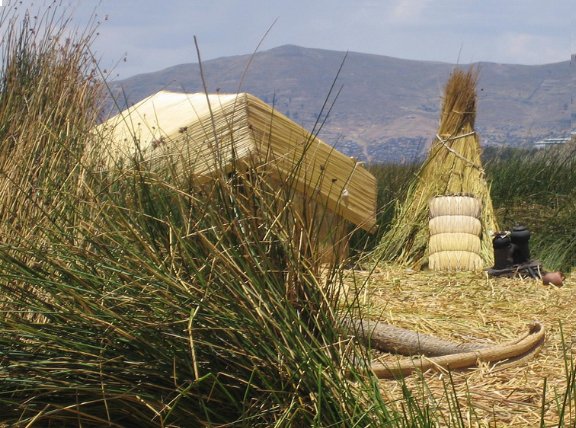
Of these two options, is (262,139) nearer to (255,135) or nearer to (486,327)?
(255,135)

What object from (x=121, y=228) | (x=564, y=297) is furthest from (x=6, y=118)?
(x=564, y=297)

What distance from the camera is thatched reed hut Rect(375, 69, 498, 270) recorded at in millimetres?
6734

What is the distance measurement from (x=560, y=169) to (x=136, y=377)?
6.10 m

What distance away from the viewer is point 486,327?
4441mm

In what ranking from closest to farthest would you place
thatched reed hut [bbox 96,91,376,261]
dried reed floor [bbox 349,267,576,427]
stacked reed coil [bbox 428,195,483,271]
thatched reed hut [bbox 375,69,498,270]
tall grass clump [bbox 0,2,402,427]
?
tall grass clump [bbox 0,2,402,427] < dried reed floor [bbox 349,267,576,427] < thatched reed hut [bbox 96,91,376,261] < stacked reed coil [bbox 428,195,483,271] < thatched reed hut [bbox 375,69,498,270]

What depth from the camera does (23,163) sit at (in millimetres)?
3842

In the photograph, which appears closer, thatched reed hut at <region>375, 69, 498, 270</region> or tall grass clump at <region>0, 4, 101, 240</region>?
tall grass clump at <region>0, 4, 101, 240</region>

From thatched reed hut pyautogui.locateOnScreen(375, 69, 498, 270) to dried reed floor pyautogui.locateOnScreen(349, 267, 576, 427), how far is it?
37 centimetres

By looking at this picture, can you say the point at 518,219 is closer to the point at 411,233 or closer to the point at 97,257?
the point at 411,233

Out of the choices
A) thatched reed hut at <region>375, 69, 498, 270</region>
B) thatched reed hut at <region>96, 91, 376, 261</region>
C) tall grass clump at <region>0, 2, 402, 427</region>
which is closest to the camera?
tall grass clump at <region>0, 2, 402, 427</region>

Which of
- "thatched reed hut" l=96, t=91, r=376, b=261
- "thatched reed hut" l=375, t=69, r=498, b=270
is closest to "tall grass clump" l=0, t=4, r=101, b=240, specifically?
"thatched reed hut" l=96, t=91, r=376, b=261

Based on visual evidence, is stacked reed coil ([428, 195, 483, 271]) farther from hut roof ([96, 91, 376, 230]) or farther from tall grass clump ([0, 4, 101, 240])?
tall grass clump ([0, 4, 101, 240])

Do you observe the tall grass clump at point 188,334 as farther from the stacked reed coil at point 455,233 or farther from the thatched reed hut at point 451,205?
the stacked reed coil at point 455,233

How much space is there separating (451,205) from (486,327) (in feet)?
8.22
